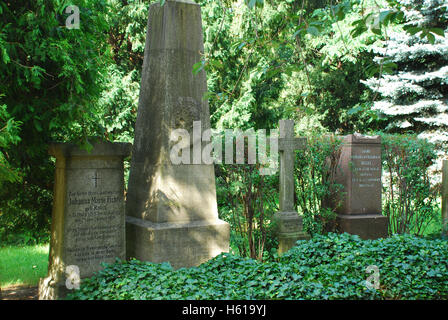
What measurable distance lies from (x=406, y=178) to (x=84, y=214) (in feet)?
21.6

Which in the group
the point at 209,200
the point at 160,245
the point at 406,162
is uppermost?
the point at 406,162

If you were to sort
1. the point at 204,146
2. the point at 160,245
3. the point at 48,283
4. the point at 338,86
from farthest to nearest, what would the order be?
the point at 338,86 < the point at 204,146 < the point at 160,245 < the point at 48,283

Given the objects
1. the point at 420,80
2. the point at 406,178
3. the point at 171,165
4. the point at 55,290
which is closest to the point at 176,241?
the point at 171,165

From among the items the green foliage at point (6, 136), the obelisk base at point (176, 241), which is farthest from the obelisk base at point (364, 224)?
the green foliage at point (6, 136)

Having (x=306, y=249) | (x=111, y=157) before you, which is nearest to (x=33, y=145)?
(x=111, y=157)

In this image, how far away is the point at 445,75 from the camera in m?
13.6

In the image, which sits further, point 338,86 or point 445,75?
point 338,86

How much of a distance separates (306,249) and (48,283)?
330 centimetres

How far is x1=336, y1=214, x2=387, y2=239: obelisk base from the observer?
798 centimetres

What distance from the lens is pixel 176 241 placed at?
550 centimetres

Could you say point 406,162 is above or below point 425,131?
below

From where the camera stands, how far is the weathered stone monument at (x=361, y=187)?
8.08 metres

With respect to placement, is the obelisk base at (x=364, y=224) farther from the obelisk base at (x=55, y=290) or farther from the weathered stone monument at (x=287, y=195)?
the obelisk base at (x=55, y=290)

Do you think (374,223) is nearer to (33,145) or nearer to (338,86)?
(33,145)
